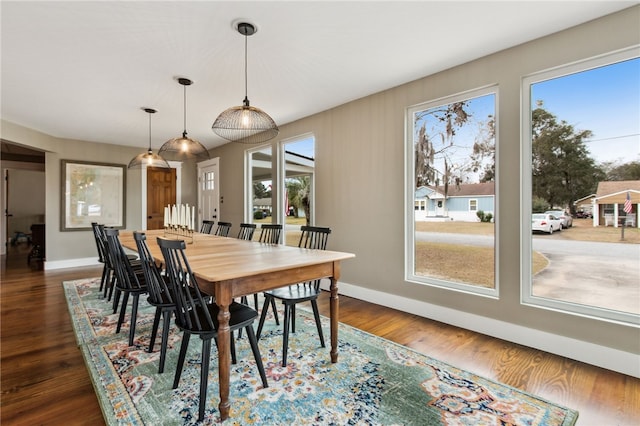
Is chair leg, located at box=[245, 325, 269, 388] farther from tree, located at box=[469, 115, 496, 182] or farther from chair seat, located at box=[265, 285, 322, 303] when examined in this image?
tree, located at box=[469, 115, 496, 182]

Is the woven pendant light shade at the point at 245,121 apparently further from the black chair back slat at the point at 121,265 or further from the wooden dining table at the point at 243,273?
the black chair back slat at the point at 121,265

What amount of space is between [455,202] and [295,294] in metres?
1.93

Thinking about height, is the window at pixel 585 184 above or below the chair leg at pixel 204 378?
above

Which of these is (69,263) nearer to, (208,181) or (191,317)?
(208,181)

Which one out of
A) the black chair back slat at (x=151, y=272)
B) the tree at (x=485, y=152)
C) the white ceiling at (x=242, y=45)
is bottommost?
the black chair back slat at (x=151, y=272)

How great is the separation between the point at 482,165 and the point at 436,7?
58.3 inches

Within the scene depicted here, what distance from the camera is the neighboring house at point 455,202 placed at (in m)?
2.89

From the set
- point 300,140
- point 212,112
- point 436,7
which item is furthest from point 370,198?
point 212,112

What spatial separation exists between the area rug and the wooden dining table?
22 cm

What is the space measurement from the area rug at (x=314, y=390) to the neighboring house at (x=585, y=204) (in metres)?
1.50

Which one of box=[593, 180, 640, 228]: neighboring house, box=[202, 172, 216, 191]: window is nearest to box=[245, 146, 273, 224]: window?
box=[202, 172, 216, 191]: window

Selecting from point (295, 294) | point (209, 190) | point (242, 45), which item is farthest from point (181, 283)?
point (209, 190)

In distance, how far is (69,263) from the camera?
5828 mm

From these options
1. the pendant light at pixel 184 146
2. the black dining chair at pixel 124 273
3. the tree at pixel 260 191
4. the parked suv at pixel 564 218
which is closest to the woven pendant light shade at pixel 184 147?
the pendant light at pixel 184 146
